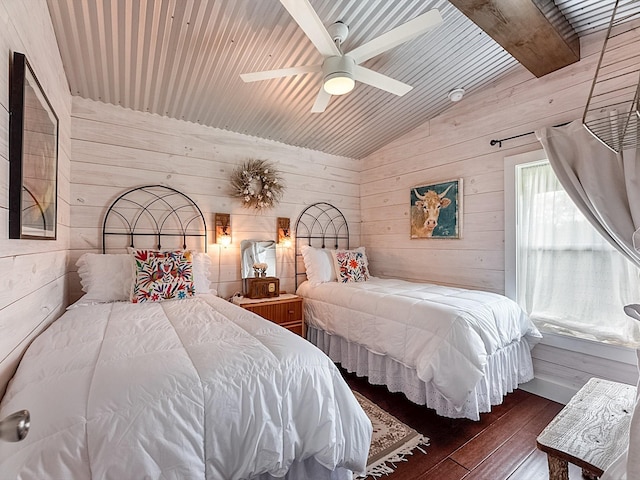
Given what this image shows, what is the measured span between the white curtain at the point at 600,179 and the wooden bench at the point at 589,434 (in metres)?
1.11

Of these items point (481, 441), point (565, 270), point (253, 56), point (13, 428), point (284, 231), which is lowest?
point (481, 441)

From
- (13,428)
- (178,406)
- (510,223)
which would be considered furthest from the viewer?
(510,223)

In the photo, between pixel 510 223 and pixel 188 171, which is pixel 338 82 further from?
pixel 510 223

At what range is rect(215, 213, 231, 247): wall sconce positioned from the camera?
3.11m

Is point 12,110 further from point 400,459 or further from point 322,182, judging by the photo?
point 322,182

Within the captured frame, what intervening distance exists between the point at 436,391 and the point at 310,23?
2.38 m

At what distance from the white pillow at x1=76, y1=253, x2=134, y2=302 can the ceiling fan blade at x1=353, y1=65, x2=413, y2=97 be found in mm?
2193

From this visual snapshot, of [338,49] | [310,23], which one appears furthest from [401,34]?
[310,23]

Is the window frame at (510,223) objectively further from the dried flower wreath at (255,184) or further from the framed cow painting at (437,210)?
the dried flower wreath at (255,184)

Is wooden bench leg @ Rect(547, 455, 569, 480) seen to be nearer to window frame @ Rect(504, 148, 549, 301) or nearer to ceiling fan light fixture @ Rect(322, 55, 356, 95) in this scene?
window frame @ Rect(504, 148, 549, 301)

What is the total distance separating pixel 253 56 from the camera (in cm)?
223

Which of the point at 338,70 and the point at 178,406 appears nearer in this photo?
the point at 178,406

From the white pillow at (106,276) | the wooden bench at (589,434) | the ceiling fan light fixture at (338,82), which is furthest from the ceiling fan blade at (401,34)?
the white pillow at (106,276)

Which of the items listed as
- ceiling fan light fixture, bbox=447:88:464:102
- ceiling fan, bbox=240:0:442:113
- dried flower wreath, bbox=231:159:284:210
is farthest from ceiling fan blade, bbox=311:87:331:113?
ceiling fan light fixture, bbox=447:88:464:102
